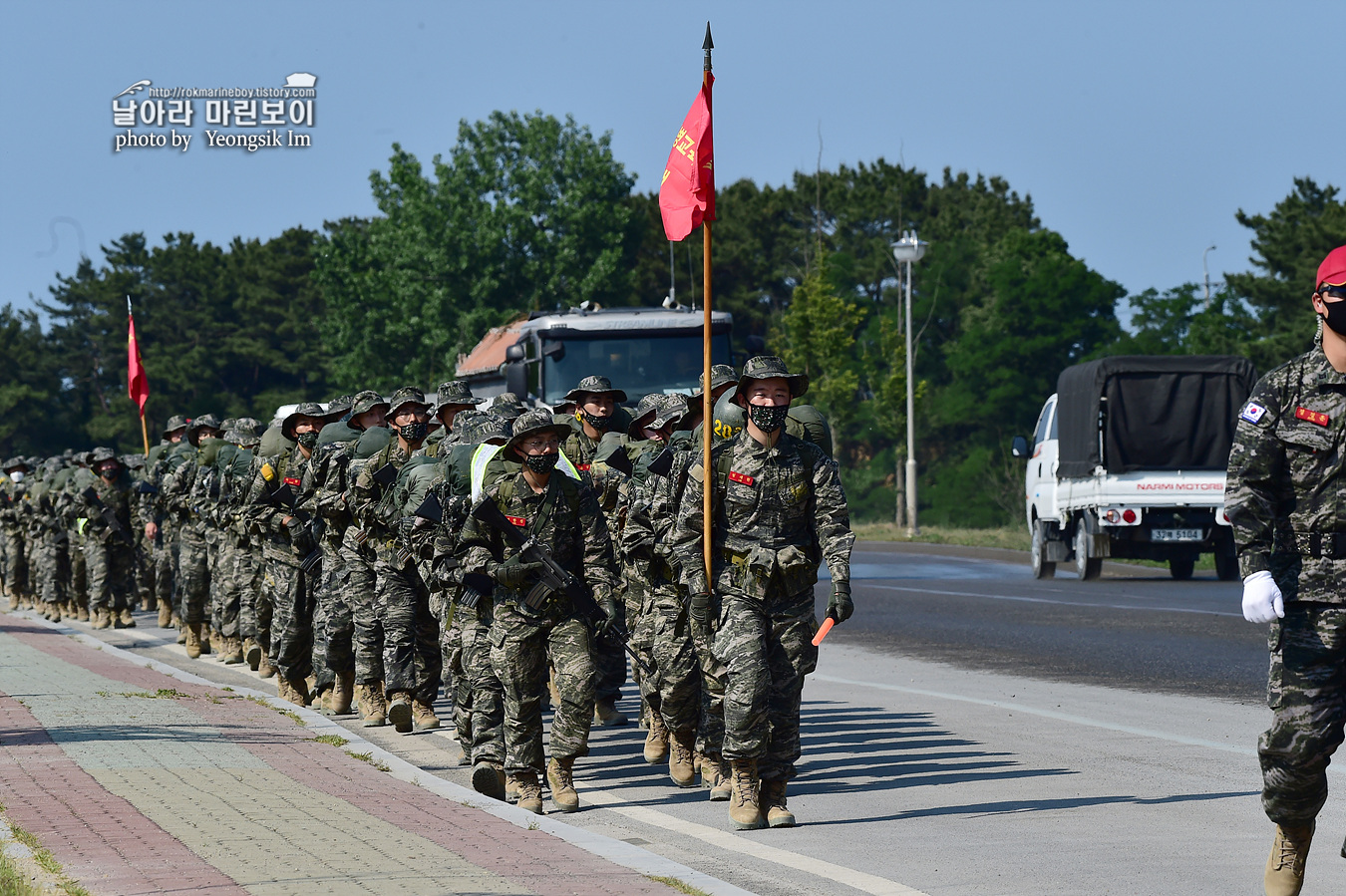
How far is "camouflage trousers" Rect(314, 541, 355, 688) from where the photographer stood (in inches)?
486

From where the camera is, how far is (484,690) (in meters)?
9.33

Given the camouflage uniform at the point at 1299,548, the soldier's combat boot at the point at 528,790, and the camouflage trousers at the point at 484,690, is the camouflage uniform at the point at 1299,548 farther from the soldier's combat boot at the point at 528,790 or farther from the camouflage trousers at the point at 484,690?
the camouflage trousers at the point at 484,690

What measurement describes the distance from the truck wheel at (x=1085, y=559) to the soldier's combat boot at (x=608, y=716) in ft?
46.0

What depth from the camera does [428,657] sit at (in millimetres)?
11734

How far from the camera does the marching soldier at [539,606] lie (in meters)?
8.72

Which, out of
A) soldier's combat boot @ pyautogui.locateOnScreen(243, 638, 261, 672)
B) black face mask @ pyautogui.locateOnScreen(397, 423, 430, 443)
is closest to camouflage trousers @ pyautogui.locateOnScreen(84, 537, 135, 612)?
soldier's combat boot @ pyautogui.locateOnScreen(243, 638, 261, 672)

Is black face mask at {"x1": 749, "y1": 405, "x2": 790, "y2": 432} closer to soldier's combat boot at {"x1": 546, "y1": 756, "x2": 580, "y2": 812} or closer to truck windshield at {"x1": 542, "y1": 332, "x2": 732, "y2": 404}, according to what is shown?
soldier's combat boot at {"x1": 546, "y1": 756, "x2": 580, "y2": 812}

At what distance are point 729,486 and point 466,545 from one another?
1.44 metres

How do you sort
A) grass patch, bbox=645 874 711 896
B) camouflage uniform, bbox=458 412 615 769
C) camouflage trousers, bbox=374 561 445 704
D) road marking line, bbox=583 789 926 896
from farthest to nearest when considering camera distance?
1. camouflage trousers, bbox=374 561 445 704
2. camouflage uniform, bbox=458 412 615 769
3. road marking line, bbox=583 789 926 896
4. grass patch, bbox=645 874 711 896

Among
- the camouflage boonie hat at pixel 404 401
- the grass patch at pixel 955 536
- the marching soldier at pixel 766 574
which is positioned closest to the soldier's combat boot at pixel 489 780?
the marching soldier at pixel 766 574

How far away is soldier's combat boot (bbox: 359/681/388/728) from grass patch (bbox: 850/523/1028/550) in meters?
24.6

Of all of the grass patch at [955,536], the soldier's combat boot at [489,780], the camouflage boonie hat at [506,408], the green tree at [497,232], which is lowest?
the grass patch at [955,536]

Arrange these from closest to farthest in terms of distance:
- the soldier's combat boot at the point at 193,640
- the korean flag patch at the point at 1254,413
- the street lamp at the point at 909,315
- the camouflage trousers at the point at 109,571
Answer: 1. the korean flag patch at the point at 1254,413
2. the soldier's combat boot at the point at 193,640
3. the camouflage trousers at the point at 109,571
4. the street lamp at the point at 909,315

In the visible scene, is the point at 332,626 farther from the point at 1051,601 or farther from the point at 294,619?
the point at 1051,601
